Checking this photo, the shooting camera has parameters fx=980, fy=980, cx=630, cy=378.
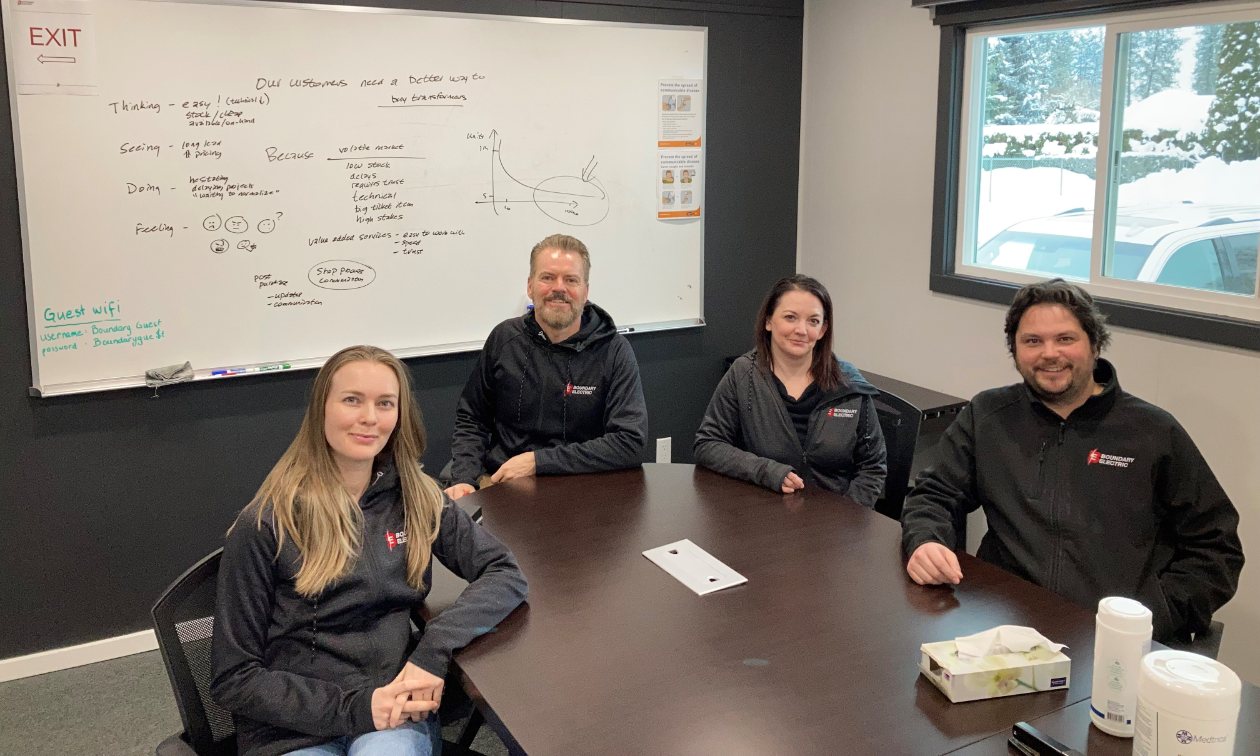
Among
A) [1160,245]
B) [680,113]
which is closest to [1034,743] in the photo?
[1160,245]

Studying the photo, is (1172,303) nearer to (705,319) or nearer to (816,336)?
(816,336)

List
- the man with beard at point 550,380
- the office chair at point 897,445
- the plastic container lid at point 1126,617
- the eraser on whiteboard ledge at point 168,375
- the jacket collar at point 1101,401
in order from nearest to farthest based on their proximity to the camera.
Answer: the plastic container lid at point 1126,617, the jacket collar at point 1101,401, the office chair at point 897,445, the man with beard at point 550,380, the eraser on whiteboard ledge at point 168,375

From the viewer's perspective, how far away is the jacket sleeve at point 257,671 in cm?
167

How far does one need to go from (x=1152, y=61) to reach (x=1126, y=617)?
2395mm

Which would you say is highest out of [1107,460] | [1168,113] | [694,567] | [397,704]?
[1168,113]

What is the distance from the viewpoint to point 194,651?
172 centimetres

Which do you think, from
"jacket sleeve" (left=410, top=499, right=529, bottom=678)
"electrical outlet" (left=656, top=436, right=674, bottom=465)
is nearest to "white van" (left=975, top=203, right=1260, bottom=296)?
"electrical outlet" (left=656, top=436, right=674, bottom=465)

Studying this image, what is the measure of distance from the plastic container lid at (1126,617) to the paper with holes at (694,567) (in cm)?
75

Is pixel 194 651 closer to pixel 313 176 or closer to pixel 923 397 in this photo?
pixel 313 176

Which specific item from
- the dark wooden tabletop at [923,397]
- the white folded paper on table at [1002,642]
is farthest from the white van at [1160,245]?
the white folded paper on table at [1002,642]

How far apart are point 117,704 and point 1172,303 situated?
350 centimetres

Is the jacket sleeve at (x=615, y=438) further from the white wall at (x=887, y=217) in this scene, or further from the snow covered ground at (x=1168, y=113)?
the snow covered ground at (x=1168, y=113)

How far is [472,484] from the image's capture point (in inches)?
113

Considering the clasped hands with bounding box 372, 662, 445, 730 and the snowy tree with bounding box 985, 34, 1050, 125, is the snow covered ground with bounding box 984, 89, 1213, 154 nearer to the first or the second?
the snowy tree with bounding box 985, 34, 1050, 125
